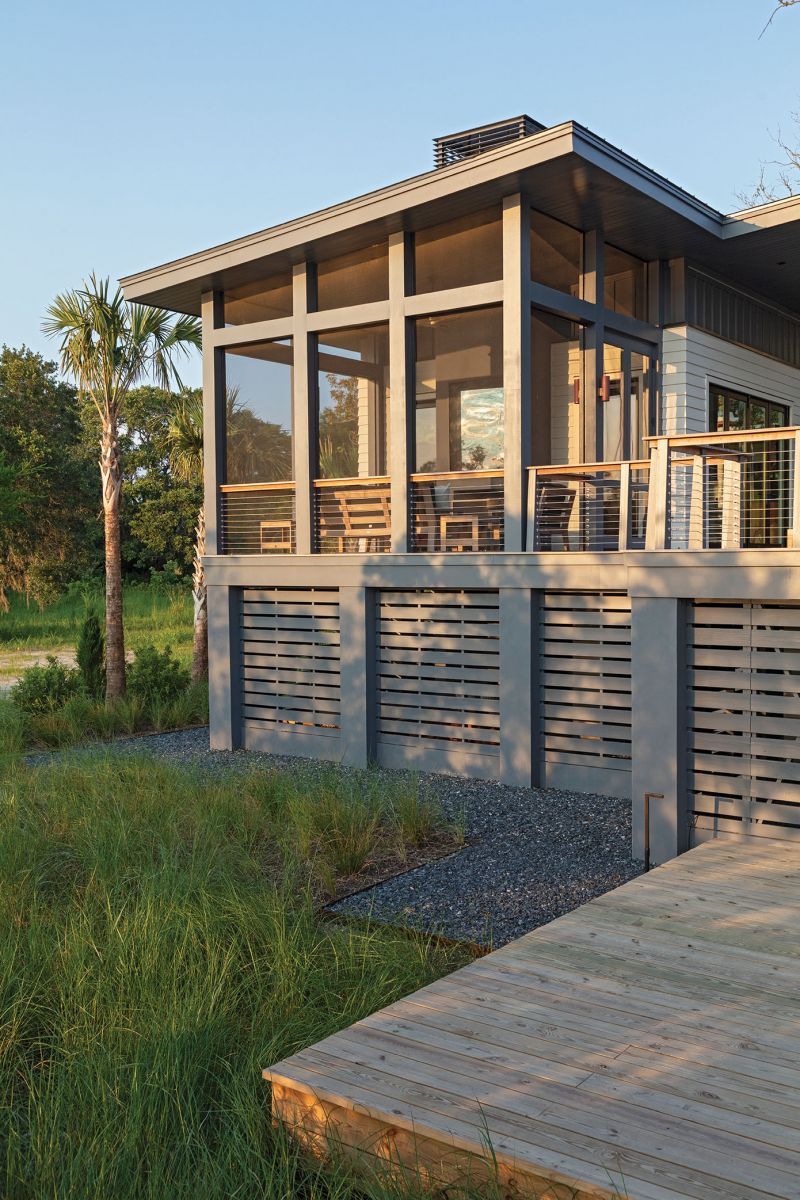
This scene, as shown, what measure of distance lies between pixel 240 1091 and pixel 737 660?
4.54m

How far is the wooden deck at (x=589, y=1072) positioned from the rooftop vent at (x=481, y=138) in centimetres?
913

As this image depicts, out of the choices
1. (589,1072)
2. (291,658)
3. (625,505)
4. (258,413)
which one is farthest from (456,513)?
(589,1072)

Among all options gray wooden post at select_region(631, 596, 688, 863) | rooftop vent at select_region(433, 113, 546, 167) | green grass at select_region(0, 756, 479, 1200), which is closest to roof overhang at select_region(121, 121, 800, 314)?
rooftop vent at select_region(433, 113, 546, 167)

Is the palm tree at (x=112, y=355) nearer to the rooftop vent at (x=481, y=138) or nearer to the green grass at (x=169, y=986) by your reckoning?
the rooftop vent at (x=481, y=138)

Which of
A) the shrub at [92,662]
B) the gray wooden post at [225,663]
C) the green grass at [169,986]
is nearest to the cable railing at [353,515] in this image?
the gray wooden post at [225,663]

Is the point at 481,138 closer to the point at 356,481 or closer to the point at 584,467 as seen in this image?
the point at 356,481

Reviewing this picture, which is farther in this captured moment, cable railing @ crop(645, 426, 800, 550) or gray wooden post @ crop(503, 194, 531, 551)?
gray wooden post @ crop(503, 194, 531, 551)

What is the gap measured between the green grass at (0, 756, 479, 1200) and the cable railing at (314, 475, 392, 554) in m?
3.99

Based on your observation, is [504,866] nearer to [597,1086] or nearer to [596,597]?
[596,597]

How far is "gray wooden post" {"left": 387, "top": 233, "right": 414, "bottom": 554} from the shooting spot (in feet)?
34.7

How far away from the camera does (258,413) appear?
12250mm

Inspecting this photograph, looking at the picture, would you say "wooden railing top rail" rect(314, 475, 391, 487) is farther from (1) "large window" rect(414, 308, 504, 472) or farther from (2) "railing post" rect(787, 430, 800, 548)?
(2) "railing post" rect(787, 430, 800, 548)

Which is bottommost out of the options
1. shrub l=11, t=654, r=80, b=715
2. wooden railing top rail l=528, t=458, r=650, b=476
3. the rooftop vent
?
shrub l=11, t=654, r=80, b=715

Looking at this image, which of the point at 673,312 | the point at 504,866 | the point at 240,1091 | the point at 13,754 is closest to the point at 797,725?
the point at 504,866
